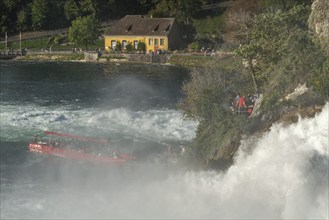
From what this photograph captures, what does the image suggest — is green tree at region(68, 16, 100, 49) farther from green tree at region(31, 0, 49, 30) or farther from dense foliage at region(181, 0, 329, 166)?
dense foliage at region(181, 0, 329, 166)

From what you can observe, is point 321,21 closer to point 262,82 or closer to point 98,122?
point 262,82

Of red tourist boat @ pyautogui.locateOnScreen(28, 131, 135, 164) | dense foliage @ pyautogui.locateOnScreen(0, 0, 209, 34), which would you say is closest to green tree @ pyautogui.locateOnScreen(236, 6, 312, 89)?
Result: red tourist boat @ pyautogui.locateOnScreen(28, 131, 135, 164)

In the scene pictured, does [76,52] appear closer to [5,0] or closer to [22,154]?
[5,0]

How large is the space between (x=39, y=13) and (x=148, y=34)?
22.0 m

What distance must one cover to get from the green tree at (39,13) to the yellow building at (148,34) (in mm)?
15109

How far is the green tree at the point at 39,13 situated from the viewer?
96.0 meters

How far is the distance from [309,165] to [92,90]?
121 ft

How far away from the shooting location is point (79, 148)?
36.0 m

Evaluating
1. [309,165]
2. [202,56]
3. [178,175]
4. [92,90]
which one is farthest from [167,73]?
[309,165]

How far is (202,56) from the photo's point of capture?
7662 centimetres

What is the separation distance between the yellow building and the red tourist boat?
47.7 meters

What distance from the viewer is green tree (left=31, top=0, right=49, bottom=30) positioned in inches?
3780

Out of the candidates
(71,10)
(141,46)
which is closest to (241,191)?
(141,46)

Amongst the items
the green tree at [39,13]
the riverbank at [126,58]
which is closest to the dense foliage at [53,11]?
the green tree at [39,13]
